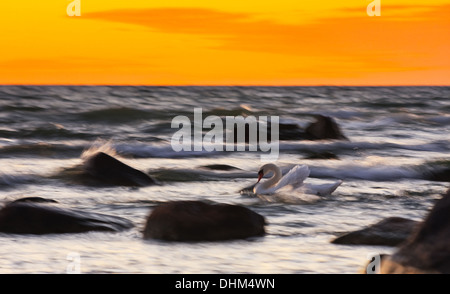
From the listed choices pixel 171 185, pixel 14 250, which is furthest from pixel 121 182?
pixel 14 250

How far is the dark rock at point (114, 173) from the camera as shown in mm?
11258

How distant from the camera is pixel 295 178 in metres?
11.2

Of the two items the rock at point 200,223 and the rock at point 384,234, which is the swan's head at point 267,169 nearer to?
the rock at point 200,223

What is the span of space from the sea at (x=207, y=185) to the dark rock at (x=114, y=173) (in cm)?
19

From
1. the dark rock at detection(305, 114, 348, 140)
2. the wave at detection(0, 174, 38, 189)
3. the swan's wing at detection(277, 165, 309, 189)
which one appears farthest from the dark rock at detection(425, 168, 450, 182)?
the dark rock at detection(305, 114, 348, 140)

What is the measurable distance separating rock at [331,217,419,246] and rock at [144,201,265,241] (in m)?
0.82

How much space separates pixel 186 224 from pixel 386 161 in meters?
9.46

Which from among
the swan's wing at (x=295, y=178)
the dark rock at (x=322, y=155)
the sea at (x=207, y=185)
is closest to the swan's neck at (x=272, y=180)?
the swan's wing at (x=295, y=178)

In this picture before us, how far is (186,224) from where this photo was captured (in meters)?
7.57

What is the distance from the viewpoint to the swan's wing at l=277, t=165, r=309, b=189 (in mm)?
10914

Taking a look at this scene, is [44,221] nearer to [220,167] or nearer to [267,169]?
[267,169]

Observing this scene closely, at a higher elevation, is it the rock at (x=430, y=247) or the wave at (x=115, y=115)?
the rock at (x=430, y=247)
